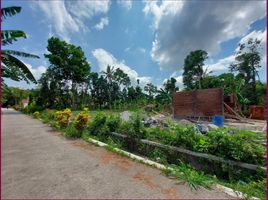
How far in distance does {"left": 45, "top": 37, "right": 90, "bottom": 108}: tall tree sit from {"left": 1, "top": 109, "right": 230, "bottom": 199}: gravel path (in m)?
30.6

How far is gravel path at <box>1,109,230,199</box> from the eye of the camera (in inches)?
122

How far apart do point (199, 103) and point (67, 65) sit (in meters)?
27.4

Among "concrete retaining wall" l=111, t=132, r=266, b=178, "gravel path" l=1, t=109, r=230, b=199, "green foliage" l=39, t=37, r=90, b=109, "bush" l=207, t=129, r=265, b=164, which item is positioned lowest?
"gravel path" l=1, t=109, r=230, b=199

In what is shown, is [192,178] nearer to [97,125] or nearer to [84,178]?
[84,178]

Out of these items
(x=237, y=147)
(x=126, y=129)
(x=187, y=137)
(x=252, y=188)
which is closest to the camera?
(x=252, y=188)

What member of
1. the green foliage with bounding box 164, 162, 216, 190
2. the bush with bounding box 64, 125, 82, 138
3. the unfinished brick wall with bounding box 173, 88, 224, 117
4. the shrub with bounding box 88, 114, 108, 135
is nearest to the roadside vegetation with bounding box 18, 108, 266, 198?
the green foliage with bounding box 164, 162, 216, 190

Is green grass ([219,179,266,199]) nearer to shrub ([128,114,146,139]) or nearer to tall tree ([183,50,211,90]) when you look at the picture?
shrub ([128,114,146,139])

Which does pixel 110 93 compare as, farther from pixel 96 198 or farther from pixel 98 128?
pixel 96 198

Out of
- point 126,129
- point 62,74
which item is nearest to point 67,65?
point 62,74

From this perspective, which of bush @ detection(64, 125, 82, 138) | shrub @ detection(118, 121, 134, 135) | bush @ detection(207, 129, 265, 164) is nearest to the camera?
bush @ detection(207, 129, 265, 164)

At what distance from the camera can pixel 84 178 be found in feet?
12.3

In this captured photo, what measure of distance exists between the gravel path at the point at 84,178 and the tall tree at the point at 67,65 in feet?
100

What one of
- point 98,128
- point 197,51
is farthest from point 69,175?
point 197,51

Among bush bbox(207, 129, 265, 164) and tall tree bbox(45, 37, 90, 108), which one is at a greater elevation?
tall tree bbox(45, 37, 90, 108)
